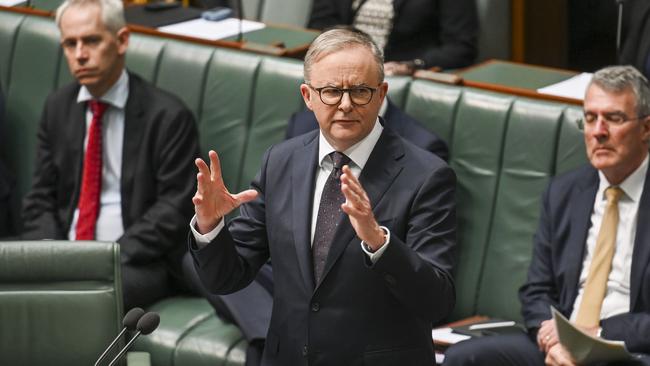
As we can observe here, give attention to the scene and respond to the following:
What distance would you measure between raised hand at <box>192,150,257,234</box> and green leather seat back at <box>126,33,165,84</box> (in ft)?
6.73

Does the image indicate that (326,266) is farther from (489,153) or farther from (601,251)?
(489,153)

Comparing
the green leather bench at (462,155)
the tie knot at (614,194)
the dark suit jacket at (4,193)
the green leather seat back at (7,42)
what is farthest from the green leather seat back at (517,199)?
the green leather seat back at (7,42)

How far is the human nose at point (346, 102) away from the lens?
98.2 inches

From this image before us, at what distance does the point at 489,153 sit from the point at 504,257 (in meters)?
0.31

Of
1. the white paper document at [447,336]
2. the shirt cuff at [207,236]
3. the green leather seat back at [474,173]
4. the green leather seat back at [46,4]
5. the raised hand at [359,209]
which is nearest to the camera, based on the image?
the raised hand at [359,209]

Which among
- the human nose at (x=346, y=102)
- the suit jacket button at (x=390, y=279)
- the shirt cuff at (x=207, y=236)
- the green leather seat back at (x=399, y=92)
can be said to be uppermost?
the human nose at (x=346, y=102)

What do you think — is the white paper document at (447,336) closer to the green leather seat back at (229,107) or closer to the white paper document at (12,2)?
the green leather seat back at (229,107)

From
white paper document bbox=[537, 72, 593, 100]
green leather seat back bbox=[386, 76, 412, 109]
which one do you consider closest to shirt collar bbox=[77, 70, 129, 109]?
green leather seat back bbox=[386, 76, 412, 109]

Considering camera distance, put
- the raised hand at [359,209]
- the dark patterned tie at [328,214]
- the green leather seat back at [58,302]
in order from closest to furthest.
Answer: the raised hand at [359,209] → the dark patterned tie at [328,214] → the green leather seat back at [58,302]

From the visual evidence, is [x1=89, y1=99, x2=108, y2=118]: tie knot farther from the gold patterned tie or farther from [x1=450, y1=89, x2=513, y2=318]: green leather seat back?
the gold patterned tie

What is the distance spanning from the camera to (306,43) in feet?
14.8

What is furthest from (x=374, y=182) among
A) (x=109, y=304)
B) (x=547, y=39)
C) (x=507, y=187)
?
(x=547, y=39)

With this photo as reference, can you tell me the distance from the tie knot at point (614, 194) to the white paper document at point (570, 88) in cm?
53

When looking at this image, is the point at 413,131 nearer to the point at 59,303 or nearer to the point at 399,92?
the point at 399,92
